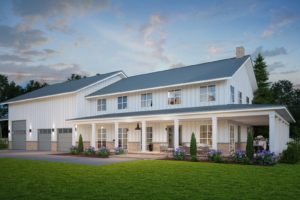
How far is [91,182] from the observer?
1115 cm

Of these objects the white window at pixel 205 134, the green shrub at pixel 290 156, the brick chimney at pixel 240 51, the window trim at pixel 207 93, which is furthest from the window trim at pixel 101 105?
the green shrub at pixel 290 156

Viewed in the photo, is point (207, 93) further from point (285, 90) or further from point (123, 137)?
point (285, 90)

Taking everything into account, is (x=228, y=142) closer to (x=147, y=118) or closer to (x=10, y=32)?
(x=147, y=118)

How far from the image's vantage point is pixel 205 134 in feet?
76.9

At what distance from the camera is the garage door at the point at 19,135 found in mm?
36969

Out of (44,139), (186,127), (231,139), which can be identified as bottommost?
(44,139)

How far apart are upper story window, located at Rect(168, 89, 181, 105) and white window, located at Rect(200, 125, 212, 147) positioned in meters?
3.03

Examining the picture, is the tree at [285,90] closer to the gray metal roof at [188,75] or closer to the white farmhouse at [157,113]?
the white farmhouse at [157,113]

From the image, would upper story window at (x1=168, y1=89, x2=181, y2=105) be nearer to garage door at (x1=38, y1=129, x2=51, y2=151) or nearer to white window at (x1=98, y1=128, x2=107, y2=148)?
white window at (x1=98, y1=128, x2=107, y2=148)

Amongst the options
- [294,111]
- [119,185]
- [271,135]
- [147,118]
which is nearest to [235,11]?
[271,135]

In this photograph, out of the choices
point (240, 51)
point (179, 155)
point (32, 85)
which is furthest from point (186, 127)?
point (32, 85)

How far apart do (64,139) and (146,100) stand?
10.4m

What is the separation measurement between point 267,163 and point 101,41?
1641cm

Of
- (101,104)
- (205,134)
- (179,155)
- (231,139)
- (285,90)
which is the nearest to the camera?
(179,155)
